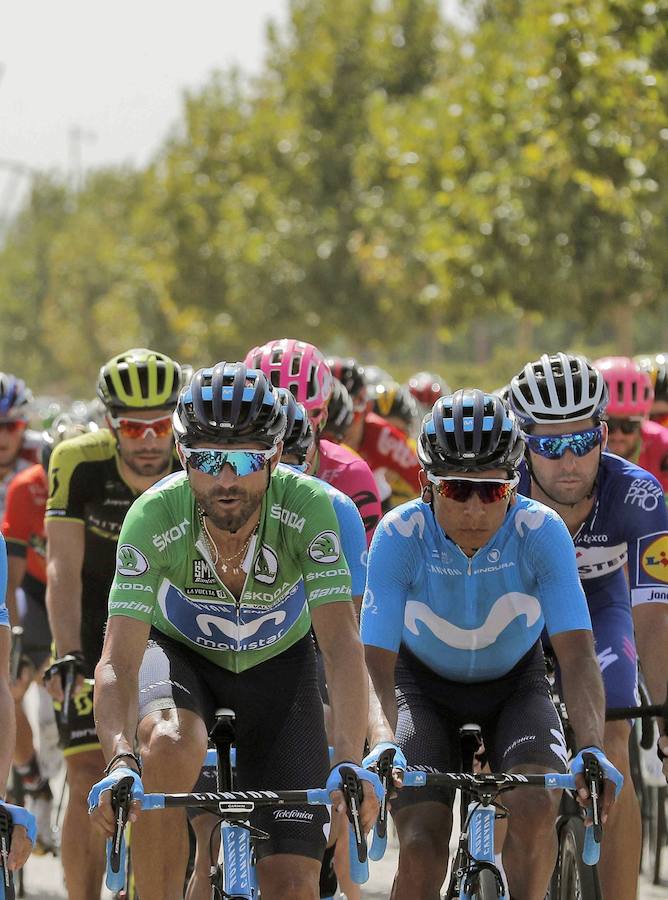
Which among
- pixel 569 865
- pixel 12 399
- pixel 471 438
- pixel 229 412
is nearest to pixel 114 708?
pixel 229 412

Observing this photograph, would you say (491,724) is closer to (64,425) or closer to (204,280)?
(64,425)

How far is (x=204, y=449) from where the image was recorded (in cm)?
495

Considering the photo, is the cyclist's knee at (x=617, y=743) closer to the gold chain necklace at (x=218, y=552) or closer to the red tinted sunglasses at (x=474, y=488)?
the red tinted sunglasses at (x=474, y=488)

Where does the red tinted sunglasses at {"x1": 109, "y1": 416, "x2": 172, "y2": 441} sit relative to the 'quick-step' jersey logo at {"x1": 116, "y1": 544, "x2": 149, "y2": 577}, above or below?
above

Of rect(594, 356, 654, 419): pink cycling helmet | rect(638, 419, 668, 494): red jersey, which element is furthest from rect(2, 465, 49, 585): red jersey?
rect(638, 419, 668, 494): red jersey

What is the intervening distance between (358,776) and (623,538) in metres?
2.16

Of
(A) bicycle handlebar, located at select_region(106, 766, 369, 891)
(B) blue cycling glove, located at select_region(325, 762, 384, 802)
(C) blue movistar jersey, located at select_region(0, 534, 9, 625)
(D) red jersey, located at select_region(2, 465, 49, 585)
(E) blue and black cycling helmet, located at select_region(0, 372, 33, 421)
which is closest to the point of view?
(A) bicycle handlebar, located at select_region(106, 766, 369, 891)

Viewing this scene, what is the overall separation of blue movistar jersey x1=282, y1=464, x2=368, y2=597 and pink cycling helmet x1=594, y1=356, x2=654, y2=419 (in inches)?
97.8

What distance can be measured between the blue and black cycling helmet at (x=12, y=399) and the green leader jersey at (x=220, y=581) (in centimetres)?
466

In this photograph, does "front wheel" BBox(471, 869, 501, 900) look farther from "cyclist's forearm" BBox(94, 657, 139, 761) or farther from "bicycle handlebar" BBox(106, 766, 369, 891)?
"cyclist's forearm" BBox(94, 657, 139, 761)

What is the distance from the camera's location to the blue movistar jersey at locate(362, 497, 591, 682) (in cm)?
525

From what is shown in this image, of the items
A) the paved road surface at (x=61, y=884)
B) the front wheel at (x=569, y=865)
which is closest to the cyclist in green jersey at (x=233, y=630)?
the front wheel at (x=569, y=865)

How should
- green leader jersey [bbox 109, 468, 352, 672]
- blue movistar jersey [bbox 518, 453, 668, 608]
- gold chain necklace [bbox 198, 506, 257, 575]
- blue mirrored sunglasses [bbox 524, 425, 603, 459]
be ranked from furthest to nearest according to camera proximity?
blue mirrored sunglasses [bbox 524, 425, 603, 459]
blue movistar jersey [bbox 518, 453, 668, 608]
gold chain necklace [bbox 198, 506, 257, 575]
green leader jersey [bbox 109, 468, 352, 672]

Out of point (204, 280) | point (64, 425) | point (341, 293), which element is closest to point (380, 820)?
point (64, 425)
